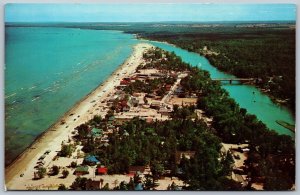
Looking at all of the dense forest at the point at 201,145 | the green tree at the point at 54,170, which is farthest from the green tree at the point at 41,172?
the dense forest at the point at 201,145

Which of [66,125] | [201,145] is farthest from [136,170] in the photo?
[66,125]

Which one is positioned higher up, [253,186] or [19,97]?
[19,97]

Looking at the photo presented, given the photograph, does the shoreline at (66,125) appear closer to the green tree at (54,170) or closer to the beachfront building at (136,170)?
the green tree at (54,170)

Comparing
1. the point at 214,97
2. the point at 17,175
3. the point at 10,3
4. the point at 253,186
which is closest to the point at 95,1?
the point at 10,3

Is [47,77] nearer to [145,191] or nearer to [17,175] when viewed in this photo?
[17,175]

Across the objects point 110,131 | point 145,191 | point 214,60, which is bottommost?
point 145,191

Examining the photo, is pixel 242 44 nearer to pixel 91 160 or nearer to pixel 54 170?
pixel 91 160

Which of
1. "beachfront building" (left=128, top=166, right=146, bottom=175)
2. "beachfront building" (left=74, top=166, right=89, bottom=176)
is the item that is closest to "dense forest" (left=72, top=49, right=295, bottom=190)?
"beachfront building" (left=128, top=166, right=146, bottom=175)
